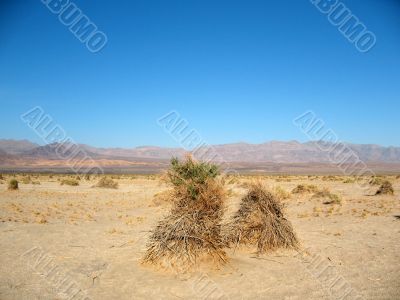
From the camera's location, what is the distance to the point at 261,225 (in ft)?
33.5

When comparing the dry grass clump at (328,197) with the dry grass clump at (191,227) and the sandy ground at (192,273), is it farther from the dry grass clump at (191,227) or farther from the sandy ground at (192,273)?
the dry grass clump at (191,227)

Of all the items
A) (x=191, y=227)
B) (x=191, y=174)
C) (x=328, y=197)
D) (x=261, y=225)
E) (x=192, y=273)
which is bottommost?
(x=192, y=273)

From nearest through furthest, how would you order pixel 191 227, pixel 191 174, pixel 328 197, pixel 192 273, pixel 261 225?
1. pixel 192 273
2. pixel 191 227
3. pixel 191 174
4. pixel 261 225
5. pixel 328 197

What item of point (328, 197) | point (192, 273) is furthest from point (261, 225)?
point (328, 197)

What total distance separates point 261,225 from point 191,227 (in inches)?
98.0

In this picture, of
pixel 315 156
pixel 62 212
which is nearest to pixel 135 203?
pixel 62 212

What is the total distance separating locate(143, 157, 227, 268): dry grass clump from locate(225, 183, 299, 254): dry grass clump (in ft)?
4.84

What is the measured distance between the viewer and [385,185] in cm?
2512

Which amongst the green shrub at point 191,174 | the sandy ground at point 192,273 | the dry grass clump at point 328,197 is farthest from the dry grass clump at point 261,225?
the dry grass clump at point 328,197

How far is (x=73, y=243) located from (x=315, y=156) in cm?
18882

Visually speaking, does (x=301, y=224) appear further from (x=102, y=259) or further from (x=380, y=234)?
(x=102, y=259)

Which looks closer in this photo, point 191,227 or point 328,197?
point 191,227

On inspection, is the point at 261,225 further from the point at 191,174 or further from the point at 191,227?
the point at 191,227

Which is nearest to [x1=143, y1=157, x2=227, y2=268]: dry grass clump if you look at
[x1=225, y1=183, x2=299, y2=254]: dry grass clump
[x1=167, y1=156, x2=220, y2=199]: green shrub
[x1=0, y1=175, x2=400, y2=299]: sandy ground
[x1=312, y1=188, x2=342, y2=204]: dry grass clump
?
[x1=167, y1=156, x2=220, y2=199]: green shrub
